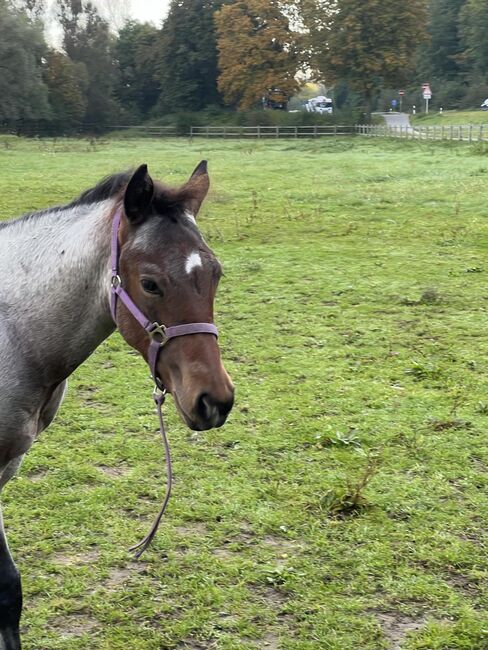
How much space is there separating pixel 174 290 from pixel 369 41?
53.5 metres

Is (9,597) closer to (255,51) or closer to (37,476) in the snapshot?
(37,476)

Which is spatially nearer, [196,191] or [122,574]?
[196,191]

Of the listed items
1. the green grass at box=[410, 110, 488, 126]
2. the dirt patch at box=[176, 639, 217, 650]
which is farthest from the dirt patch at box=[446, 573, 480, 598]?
the green grass at box=[410, 110, 488, 126]

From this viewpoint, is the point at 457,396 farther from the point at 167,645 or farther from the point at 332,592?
the point at 167,645

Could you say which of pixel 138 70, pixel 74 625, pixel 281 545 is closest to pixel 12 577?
pixel 74 625

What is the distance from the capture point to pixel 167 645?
134 inches

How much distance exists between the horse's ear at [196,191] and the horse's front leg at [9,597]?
1389 mm

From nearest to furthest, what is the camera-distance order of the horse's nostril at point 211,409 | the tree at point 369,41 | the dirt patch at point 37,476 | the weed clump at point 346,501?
the horse's nostril at point 211,409, the weed clump at point 346,501, the dirt patch at point 37,476, the tree at point 369,41

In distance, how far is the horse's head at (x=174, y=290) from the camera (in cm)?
262

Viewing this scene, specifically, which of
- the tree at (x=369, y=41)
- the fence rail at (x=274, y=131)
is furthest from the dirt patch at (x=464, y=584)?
the tree at (x=369, y=41)

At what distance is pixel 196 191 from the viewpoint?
2.96m

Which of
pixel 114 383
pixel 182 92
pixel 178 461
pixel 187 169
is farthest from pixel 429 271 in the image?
pixel 182 92

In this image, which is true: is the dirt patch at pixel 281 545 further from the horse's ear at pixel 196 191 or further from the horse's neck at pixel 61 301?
the horse's ear at pixel 196 191

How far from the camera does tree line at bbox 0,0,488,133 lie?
5016 cm
